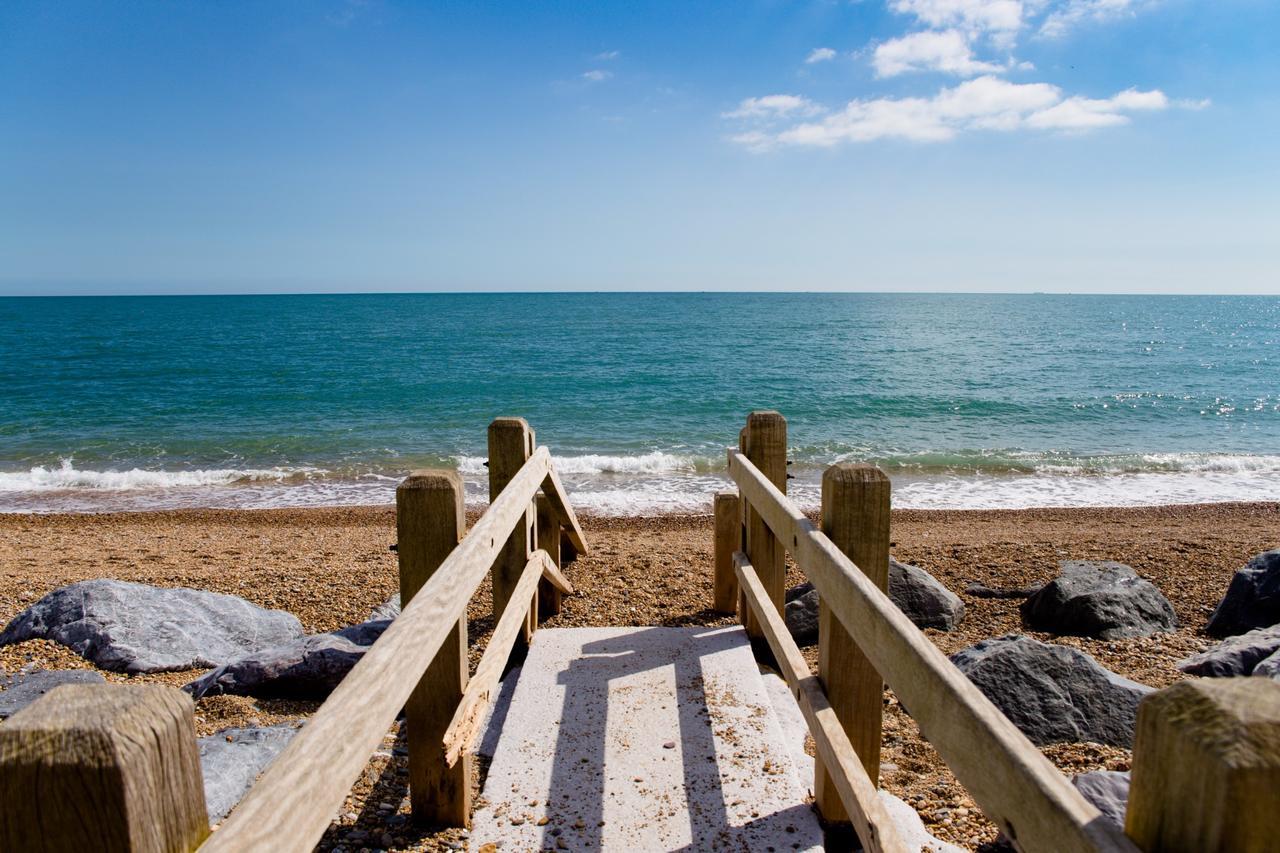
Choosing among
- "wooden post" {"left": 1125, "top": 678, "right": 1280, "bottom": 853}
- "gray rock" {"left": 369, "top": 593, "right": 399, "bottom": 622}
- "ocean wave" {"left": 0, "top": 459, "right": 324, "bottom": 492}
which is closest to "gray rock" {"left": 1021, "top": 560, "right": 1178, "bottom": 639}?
"gray rock" {"left": 369, "top": 593, "right": 399, "bottom": 622}

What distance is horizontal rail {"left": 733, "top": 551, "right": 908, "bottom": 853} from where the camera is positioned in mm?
2045

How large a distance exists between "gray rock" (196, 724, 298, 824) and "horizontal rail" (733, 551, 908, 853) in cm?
218

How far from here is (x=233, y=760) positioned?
3648 mm

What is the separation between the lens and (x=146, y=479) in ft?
53.4

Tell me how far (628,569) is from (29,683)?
5.01m

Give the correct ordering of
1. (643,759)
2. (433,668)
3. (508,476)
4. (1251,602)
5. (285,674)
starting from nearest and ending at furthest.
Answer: (433,668) → (643,759) → (508,476) → (285,674) → (1251,602)

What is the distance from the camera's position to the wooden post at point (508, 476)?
4.48 metres

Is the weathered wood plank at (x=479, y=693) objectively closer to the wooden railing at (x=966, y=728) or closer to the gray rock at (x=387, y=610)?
the wooden railing at (x=966, y=728)

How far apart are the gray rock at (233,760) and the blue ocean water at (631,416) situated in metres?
9.73

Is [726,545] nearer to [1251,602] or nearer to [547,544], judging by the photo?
[547,544]

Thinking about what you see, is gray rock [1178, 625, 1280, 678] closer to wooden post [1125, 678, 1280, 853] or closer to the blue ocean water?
wooden post [1125, 678, 1280, 853]

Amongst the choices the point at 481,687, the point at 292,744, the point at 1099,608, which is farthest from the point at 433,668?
the point at 1099,608

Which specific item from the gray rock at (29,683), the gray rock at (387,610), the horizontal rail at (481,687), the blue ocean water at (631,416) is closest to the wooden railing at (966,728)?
the horizontal rail at (481,687)

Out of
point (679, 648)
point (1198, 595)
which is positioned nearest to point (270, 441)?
point (679, 648)
